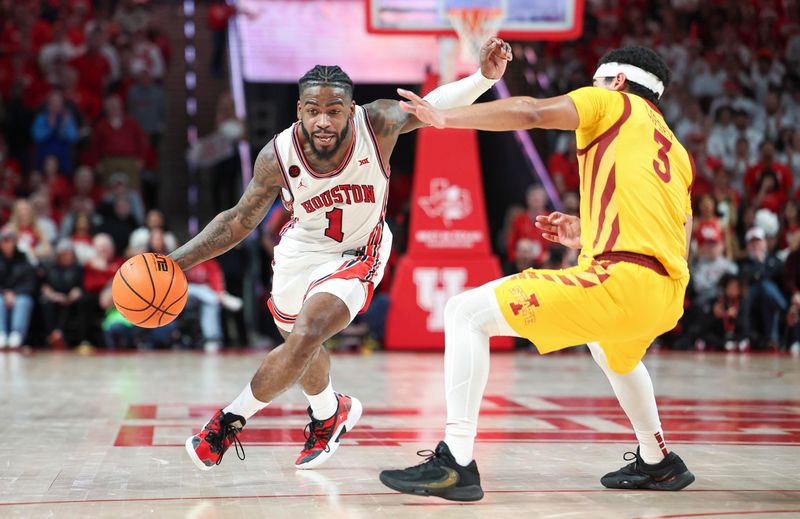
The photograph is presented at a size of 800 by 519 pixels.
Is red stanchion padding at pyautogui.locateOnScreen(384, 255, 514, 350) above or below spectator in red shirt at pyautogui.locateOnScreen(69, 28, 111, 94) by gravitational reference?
below

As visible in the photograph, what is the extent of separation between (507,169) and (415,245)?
465cm

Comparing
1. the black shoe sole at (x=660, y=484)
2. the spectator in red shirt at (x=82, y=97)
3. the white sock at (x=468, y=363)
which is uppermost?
the spectator in red shirt at (x=82, y=97)

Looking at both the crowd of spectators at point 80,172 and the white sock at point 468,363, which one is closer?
the white sock at point 468,363

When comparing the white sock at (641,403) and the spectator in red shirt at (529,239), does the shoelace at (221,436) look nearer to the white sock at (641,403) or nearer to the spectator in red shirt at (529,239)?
the white sock at (641,403)

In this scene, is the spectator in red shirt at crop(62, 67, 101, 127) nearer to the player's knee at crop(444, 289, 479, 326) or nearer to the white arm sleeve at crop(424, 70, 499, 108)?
the white arm sleeve at crop(424, 70, 499, 108)

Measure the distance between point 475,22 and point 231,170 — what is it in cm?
515

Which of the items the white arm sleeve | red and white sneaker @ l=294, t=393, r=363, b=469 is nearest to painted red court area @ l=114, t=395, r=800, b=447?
red and white sneaker @ l=294, t=393, r=363, b=469

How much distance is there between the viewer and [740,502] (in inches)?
173

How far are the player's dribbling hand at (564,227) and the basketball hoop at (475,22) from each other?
22.1 feet

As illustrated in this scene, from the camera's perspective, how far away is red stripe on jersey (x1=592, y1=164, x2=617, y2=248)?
4391 mm

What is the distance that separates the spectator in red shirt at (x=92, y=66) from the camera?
1620 centimetres

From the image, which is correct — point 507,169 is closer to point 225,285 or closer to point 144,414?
point 225,285

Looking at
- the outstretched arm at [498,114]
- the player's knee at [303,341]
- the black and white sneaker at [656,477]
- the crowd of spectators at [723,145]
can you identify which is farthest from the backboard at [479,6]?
the outstretched arm at [498,114]

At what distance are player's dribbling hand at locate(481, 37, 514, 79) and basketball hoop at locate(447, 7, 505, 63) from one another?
6557mm
